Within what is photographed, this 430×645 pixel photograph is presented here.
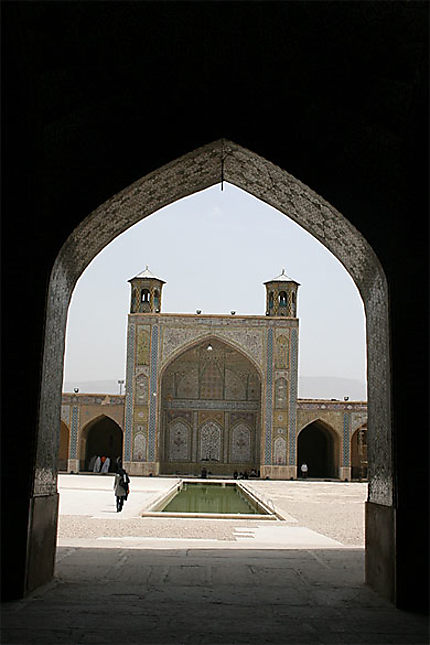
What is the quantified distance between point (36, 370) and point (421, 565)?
240cm

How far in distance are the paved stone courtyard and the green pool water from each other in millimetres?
5703

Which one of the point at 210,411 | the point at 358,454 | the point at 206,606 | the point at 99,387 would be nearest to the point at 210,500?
the point at 210,411

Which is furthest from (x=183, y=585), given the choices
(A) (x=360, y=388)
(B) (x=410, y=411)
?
(A) (x=360, y=388)

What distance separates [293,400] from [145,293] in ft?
21.2

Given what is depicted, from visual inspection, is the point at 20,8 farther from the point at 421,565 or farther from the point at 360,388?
the point at 360,388

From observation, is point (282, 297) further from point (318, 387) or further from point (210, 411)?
point (318, 387)

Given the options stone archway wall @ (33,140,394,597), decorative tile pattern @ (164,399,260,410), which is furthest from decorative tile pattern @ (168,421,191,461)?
stone archway wall @ (33,140,394,597)

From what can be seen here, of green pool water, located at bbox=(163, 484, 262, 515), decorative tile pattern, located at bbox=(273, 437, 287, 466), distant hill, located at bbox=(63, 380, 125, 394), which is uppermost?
distant hill, located at bbox=(63, 380, 125, 394)

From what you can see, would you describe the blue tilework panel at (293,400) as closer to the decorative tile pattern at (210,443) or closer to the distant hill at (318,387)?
the decorative tile pattern at (210,443)

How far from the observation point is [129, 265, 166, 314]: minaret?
2516 cm

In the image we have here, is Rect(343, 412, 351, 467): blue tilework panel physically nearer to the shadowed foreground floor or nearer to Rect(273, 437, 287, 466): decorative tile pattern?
Rect(273, 437, 287, 466): decorative tile pattern

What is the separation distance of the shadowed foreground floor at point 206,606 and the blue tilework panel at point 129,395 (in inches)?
742

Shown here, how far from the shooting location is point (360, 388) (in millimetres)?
150000

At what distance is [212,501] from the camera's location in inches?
615
